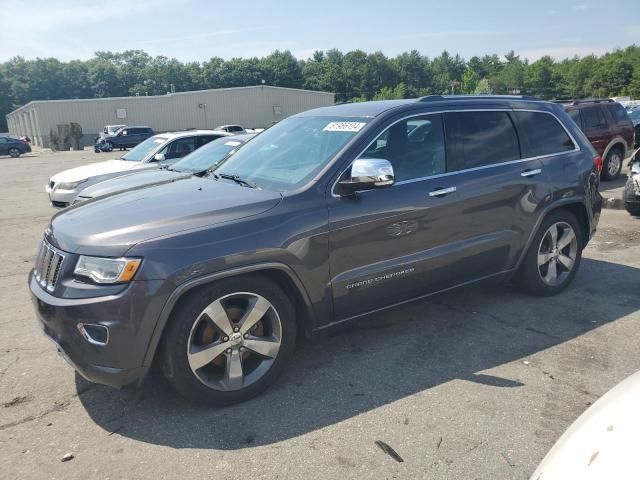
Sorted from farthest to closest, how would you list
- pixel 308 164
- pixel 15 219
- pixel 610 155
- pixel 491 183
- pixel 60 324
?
pixel 610 155 → pixel 15 219 → pixel 491 183 → pixel 308 164 → pixel 60 324

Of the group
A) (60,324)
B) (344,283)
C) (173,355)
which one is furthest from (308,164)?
(60,324)

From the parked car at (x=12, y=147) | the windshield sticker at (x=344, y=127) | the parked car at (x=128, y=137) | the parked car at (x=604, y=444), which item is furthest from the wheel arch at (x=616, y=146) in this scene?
the parked car at (x=12, y=147)

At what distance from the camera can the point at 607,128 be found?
12.0 metres

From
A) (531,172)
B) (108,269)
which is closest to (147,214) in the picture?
(108,269)

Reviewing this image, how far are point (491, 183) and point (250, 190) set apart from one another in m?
2.04

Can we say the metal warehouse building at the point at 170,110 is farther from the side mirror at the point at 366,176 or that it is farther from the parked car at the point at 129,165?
the side mirror at the point at 366,176

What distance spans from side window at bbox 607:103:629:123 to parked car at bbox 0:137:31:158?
41.3 metres

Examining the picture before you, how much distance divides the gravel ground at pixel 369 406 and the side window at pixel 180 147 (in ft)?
20.1

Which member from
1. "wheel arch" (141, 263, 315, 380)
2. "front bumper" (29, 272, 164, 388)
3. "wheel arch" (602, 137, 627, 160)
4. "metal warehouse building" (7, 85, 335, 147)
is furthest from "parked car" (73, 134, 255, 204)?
"metal warehouse building" (7, 85, 335, 147)

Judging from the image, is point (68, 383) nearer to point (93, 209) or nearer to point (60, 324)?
point (60, 324)

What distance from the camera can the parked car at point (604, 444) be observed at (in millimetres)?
1523

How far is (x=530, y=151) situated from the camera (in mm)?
4832

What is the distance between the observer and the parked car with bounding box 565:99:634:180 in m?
11.7

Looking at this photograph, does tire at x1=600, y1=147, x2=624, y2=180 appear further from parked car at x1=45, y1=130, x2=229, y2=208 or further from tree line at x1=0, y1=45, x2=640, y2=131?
tree line at x1=0, y1=45, x2=640, y2=131
